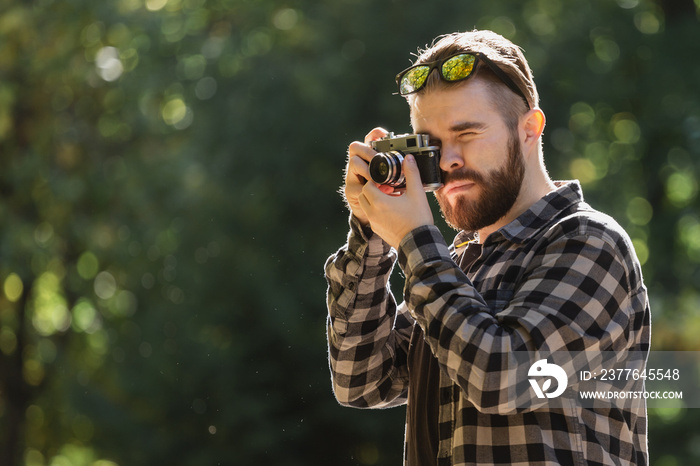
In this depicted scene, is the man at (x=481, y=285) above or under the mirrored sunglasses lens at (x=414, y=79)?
under

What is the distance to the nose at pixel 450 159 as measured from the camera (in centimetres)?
159

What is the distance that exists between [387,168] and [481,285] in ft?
0.86

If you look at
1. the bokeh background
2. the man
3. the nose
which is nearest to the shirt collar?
the man

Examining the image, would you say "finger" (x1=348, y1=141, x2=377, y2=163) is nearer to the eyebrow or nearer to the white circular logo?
the eyebrow

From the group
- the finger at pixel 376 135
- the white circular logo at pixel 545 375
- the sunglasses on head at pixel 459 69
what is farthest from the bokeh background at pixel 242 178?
the white circular logo at pixel 545 375

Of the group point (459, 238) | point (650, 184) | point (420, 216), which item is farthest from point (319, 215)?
point (420, 216)

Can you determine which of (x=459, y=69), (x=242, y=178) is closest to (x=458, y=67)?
(x=459, y=69)

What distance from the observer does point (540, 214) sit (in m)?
1.58

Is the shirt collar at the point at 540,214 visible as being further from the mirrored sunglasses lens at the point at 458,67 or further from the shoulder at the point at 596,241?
the mirrored sunglasses lens at the point at 458,67

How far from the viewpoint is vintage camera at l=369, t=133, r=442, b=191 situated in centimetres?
157

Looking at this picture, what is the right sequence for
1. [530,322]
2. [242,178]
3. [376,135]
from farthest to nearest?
[242,178] < [376,135] < [530,322]

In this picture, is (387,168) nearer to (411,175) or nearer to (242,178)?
(411,175)

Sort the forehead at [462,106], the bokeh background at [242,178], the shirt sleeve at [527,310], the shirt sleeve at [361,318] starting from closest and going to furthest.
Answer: the shirt sleeve at [527,310] < the forehead at [462,106] < the shirt sleeve at [361,318] < the bokeh background at [242,178]

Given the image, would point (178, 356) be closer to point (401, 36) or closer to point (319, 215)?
point (319, 215)
